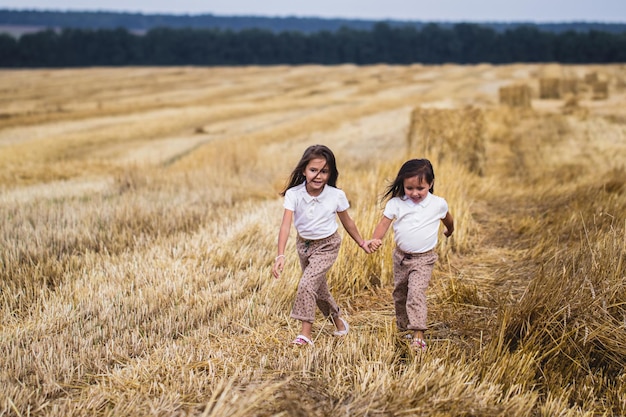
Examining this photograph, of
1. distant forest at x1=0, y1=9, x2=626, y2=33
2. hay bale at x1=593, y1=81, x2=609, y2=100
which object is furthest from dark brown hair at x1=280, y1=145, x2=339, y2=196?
distant forest at x1=0, y1=9, x2=626, y2=33

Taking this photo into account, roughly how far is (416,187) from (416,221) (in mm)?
200

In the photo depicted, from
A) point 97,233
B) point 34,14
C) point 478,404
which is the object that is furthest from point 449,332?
point 34,14

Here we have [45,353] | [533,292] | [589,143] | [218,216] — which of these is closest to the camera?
[45,353]

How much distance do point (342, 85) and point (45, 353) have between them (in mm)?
31478

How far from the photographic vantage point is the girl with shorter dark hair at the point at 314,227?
12.0 ft

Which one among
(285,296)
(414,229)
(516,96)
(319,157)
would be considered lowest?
(285,296)

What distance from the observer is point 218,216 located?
22.0ft

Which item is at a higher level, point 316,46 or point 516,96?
point 316,46

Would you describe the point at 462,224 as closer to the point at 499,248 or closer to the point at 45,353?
the point at 499,248

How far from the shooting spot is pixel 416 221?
3.72m

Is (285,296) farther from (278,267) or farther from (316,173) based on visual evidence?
(316,173)

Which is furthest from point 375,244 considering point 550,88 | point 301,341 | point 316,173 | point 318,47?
point 318,47

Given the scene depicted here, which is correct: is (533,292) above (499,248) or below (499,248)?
above

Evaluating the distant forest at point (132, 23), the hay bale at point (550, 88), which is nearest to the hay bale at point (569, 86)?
the hay bale at point (550, 88)
